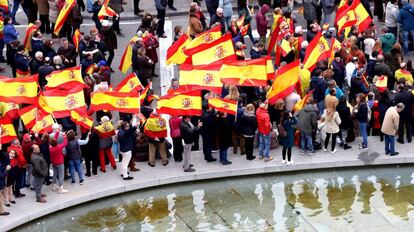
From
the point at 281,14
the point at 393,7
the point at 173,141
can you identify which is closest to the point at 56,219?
the point at 173,141

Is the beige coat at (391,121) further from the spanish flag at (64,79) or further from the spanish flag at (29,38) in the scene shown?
the spanish flag at (29,38)

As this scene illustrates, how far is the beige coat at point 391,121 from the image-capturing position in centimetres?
2683

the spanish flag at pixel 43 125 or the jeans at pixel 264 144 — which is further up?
the spanish flag at pixel 43 125

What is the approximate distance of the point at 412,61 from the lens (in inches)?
1271

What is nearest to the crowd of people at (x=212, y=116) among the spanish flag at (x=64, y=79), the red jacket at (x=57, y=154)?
the red jacket at (x=57, y=154)

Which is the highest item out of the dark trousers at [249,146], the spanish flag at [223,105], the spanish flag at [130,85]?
the spanish flag at [130,85]

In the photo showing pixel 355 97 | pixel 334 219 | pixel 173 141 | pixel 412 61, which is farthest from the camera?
pixel 412 61

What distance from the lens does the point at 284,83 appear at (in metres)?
27.7

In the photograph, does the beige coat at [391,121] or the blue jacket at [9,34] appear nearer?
the beige coat at [391,121]

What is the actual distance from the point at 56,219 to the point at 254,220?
415 centimetres

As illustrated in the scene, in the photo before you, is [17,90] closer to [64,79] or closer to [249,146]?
[64,79]

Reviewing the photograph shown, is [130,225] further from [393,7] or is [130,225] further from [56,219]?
[393,7]

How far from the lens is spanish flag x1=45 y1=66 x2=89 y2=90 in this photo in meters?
27.4

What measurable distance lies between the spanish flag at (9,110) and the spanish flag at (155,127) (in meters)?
3.12
